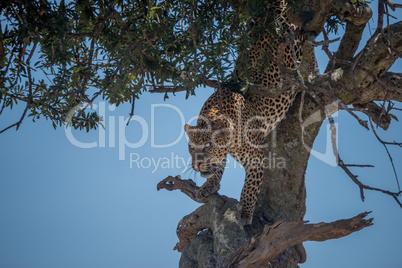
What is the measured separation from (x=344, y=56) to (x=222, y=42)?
2908 mm

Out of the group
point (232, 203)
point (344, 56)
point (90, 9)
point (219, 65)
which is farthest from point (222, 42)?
point (344, 56)

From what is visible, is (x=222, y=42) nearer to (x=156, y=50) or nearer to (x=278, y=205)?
(x=156, y=50)

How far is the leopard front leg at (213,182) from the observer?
6648 millimetres

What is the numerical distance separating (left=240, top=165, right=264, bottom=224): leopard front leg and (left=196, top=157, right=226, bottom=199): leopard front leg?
572 millimetres

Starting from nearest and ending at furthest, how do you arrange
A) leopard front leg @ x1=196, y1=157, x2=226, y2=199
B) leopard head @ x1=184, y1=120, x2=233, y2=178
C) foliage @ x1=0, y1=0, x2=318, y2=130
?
foliage @ x1=0, y1=0, x2=318, y2=130, leopard head @ x1=184, y1=120, x2=233, y2=178, leopard front leg @ x1=196, y1=157, x2=226, y2=199

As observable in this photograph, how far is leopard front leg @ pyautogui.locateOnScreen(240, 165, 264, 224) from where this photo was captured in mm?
6113

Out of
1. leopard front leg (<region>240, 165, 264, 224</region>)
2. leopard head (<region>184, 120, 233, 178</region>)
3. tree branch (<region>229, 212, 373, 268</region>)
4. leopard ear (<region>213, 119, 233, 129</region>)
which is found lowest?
tree branch (<region>229, 212, 373, 268</region>)

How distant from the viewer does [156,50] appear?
4707 millimetres

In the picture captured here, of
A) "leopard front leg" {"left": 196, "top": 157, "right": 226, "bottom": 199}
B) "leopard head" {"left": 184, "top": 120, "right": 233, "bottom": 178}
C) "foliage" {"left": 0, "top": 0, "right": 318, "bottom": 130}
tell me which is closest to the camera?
"foliage" {"left": 0, "top": 0, "right": 318, "bottom": 130}

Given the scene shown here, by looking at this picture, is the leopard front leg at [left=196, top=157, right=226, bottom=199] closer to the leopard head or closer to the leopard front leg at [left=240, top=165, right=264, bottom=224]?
the leopard head

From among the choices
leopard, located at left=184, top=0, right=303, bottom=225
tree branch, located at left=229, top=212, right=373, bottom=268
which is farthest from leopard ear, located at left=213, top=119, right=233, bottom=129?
tree branch, located at left=229, top=212, right=373, bottom=268

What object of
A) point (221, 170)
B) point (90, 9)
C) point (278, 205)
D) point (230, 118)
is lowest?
point (278, 205)

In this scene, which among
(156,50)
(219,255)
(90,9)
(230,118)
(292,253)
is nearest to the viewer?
(156,50)

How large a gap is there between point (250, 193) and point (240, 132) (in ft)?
2.98
